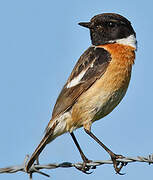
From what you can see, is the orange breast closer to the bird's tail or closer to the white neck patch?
the bird's tail

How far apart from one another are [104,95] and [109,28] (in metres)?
1.65

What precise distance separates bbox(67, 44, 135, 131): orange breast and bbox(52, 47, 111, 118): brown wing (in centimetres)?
8

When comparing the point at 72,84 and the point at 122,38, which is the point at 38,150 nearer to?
the point at 72,84

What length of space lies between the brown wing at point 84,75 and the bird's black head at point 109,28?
57 centimetres

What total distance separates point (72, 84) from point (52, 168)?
1.94 metres

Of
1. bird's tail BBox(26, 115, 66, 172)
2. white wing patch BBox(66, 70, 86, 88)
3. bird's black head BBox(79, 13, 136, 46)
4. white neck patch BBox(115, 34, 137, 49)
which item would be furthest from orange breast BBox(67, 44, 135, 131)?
bird's black head BBox(79, 13, 136, 46)

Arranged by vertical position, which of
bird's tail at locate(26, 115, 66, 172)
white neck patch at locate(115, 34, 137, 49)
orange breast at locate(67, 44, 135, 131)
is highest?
white neck patch at locate(115, 34, 137, 49)

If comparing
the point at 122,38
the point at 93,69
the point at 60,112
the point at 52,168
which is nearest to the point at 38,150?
the point at 60,112

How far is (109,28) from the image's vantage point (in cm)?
747

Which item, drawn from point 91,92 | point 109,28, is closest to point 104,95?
point 91,92

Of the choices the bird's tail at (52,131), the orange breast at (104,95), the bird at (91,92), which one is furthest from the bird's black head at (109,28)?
the bird's tail at (52,131)

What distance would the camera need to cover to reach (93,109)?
645cm

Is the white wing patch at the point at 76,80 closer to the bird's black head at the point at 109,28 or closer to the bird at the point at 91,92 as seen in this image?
the bird at the point at 91,92

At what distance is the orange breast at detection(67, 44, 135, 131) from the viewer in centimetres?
637
